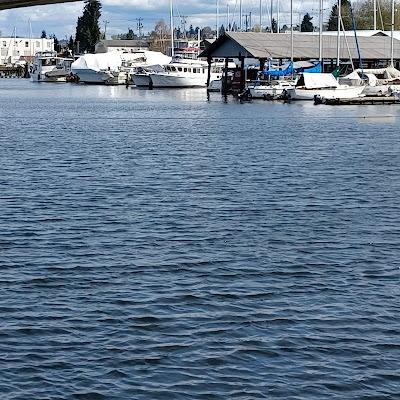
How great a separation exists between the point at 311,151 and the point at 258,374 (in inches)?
1219

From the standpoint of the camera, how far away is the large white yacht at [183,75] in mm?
132375

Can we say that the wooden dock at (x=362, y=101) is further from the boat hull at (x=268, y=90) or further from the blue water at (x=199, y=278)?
the blue water at (x=199, y=278)

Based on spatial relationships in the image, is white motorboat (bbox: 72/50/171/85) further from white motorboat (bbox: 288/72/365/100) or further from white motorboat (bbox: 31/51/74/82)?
white motorboat (bbox: 288/72/365/100)

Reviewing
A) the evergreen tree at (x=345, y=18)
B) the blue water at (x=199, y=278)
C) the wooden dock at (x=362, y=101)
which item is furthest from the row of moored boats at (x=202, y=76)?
the blue water at (x=199, y=278)

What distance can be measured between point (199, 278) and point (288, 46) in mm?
82660

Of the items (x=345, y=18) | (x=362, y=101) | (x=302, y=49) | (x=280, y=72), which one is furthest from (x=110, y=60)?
(x=362, y=101)

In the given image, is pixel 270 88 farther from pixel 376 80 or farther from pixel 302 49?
pixel 302 49

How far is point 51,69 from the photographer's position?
18312 centimetres

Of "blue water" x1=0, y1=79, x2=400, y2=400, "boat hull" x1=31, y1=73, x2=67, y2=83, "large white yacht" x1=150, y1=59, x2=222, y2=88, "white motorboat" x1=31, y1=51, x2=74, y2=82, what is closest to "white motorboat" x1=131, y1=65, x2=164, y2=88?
"large white yacht" x1=150, y1=59, x2=222, y2=88

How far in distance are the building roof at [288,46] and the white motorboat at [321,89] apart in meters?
7.17

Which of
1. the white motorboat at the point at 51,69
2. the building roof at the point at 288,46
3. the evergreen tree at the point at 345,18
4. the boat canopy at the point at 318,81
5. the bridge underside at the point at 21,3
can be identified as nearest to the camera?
the bridge underside at the point at 21,3

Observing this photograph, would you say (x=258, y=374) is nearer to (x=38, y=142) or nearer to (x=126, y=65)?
(x=38, y=142)

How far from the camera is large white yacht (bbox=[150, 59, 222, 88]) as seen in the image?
13238cm

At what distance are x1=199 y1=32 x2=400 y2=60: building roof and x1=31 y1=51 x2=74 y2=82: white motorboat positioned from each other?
78.3 metres
